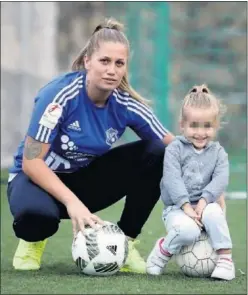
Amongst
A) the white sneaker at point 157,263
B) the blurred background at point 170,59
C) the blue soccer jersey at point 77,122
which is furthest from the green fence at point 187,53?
the white sneaker at point 157,263

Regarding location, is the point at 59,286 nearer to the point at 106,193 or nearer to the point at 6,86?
the point at 106,193

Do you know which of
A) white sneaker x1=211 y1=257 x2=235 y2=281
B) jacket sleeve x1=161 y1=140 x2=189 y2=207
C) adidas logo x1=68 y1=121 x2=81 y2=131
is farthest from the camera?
adidas logo x1=68 y1=121 x2=81 y2=131

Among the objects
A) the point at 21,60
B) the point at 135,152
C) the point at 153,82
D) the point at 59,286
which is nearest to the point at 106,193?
the point at 135,152

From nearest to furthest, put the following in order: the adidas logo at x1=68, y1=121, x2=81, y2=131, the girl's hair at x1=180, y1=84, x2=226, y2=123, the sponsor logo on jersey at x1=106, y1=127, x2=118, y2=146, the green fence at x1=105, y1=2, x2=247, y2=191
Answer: the girl's hair at x1=180, y1=84, x2=226, y2=123, the adidas logo at x1=68, y1=121, x2=81, y2=131, the sponsor logo on jersey at x1=106, y1=127, x2=118, y2=146, the green fence at x1=105, y1=2, x2=247, y2=191

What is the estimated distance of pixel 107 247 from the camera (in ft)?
12.1

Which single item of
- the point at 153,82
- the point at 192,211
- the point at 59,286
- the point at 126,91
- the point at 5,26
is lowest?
the point at 59,286

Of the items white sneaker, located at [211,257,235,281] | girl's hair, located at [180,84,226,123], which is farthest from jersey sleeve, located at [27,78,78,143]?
white sneaker, located at [211,257,235,281]

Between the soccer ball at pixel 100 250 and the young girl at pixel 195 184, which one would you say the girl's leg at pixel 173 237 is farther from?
the soccer ball at pixel 100 250

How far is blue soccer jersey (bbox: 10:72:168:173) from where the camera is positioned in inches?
152

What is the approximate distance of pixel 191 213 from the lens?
376 centimetres

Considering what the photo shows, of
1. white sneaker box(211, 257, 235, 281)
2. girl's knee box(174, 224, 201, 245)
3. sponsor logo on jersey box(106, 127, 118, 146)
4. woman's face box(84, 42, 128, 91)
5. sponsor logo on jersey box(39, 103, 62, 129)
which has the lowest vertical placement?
white sneaker box(211, 257, 235, 281)

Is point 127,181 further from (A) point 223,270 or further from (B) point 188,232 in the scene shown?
(A) point 223,270

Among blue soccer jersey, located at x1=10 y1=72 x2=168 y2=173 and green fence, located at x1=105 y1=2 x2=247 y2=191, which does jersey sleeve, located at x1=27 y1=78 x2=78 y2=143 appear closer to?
blue soccer jersey, located at x1=10 y1=72 x2=168 y2=173

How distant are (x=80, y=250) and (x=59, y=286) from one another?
0.29 metres
